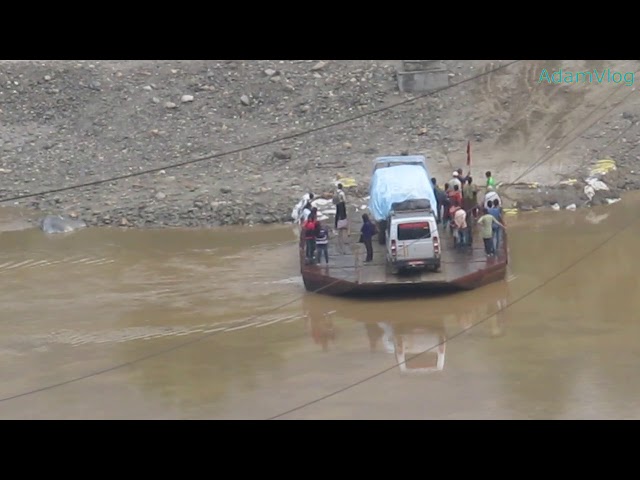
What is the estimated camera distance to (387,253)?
23.2 m

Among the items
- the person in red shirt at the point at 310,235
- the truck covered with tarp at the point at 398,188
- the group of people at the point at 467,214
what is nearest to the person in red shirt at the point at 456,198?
the group of people at the point at 467,214

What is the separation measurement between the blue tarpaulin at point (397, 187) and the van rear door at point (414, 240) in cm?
114

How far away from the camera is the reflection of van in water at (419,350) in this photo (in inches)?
770

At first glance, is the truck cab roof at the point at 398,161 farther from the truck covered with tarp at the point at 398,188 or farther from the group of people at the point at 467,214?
the group of people at the point at 467,214

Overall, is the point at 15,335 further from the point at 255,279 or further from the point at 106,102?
the point at 106,102

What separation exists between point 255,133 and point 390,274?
13416mm

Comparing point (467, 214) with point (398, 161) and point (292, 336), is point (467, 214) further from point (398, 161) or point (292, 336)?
point (292, 336)

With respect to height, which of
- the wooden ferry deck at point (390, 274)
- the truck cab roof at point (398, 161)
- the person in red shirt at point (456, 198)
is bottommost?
the wooden ferry deck at point (390, 274)

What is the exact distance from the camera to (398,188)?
23.9 metres

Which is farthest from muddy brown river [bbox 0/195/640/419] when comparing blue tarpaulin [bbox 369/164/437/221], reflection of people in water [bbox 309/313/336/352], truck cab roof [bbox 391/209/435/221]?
blue tarpaulin [bbox 369/164/437/221]

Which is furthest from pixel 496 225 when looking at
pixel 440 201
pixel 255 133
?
pixel 255 133

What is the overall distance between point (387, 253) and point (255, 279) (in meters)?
3.57

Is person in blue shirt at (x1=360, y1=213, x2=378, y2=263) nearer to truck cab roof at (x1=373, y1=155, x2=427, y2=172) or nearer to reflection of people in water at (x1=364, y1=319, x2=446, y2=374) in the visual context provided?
reflection of people in water at (x1=364, y1=319, x2=446, y2=374)

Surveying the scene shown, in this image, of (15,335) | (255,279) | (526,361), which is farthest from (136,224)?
(526,361)
